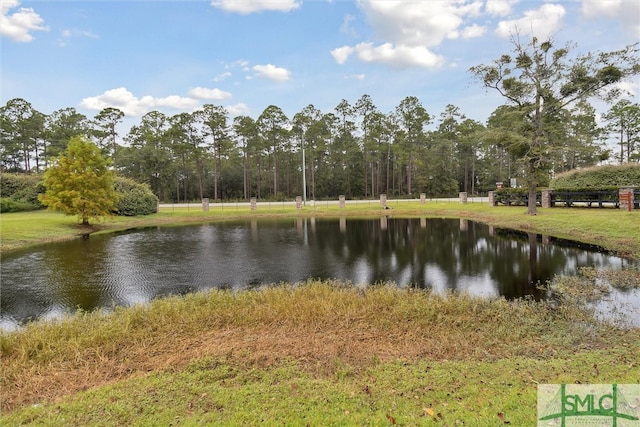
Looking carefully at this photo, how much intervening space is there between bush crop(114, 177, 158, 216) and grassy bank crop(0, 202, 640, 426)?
80.5 feet

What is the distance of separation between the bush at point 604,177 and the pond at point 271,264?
1162 centimetres

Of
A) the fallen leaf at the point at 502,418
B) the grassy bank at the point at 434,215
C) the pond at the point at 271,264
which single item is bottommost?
the pond at the point at 271,264

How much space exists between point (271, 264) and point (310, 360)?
767 centimetres

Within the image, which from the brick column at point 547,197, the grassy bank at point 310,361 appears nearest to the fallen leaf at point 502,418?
the grassy bank at point 310,361

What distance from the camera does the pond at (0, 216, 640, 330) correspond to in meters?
9.12

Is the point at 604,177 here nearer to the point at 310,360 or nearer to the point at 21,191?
the point at 310,360

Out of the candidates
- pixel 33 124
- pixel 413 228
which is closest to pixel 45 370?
pixel 413 228

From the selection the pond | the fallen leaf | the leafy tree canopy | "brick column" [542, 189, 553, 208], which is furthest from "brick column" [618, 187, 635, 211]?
the leafy tree canopy

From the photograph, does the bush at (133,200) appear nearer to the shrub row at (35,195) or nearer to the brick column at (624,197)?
the shrub row at (35,195)

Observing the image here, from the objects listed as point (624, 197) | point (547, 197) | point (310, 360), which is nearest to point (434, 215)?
point (547, 197)

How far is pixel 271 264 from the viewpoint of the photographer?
12531mm

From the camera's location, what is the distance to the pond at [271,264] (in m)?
9.12

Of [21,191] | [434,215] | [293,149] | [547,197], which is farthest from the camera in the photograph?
[293,149]

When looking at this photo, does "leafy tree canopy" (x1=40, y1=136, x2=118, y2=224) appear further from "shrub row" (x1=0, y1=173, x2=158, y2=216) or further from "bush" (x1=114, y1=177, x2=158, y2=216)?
"bush" (x1=114, y1=177, x2=158, y2=216)
